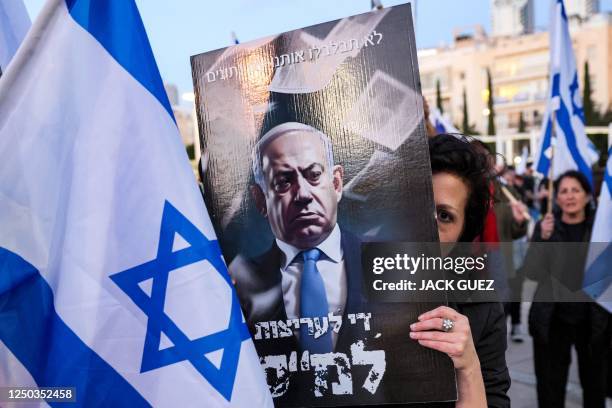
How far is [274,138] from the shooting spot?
1.27 meters

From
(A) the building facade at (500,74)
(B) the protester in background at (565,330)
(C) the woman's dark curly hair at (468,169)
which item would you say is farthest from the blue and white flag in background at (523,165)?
(A) the building facade at (500,74)

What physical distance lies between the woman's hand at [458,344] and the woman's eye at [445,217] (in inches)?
13.5

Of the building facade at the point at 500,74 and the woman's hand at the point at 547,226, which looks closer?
the woman's hand at the point at 547,226

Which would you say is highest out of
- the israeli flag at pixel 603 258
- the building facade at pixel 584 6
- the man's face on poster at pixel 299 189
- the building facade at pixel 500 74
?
the building facade at pixel 584 6

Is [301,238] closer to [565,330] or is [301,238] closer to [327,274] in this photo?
[327,274]

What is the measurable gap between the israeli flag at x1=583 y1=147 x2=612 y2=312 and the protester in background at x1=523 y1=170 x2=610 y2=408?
2.65 feet

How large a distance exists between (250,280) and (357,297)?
0.78 feet

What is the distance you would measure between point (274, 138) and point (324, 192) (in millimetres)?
157

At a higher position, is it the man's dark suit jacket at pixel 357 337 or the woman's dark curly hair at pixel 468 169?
the woman's dark curly hair at pixel 468 169

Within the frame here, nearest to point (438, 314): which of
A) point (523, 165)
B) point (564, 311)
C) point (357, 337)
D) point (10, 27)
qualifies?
point (357, 337)

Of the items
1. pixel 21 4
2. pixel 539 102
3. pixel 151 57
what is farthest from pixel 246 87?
pixel 539 102

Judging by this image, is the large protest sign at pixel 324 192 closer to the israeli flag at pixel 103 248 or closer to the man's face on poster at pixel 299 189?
the man's face on poster at pixel 299 189

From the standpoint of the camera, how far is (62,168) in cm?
115

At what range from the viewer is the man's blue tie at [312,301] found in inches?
48.6
